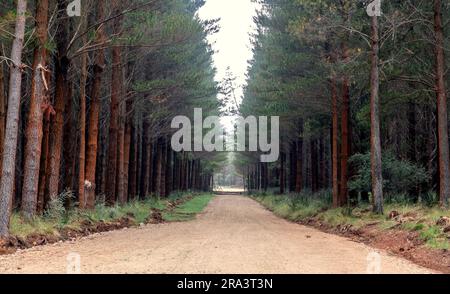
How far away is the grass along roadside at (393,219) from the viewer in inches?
456

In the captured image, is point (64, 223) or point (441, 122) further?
point (441, 122)

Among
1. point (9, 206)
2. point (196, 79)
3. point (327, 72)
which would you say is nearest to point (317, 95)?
point (327, 72)

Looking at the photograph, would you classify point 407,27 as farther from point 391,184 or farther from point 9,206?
point 9,206

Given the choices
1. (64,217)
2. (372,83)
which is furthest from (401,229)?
(64,217)

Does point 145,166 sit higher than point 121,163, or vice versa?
point 145,166

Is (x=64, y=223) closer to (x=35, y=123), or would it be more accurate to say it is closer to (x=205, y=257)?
(x=35, y=123)

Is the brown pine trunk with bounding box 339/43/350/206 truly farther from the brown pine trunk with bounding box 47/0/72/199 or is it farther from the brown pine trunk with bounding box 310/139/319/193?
the brown pine trunk with bounding box 310/139/319/193

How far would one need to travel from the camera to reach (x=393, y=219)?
49.3 ft

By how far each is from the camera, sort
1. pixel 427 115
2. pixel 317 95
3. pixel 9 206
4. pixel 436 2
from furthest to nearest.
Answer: pixel 427 115 < pixel 317 95 < pixel 436 2 < pixel 9 206

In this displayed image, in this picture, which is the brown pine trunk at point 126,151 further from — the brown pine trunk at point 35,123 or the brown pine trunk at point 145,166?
the brown pine trunk at point 35,123

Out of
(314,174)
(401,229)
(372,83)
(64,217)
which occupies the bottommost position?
(401,229)

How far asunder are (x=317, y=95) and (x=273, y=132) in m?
18.8

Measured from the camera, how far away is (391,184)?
20.7m

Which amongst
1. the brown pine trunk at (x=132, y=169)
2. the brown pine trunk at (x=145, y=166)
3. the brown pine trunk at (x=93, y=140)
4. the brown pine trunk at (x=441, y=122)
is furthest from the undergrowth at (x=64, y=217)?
the brown pine trunk at (x=441, y=122)
